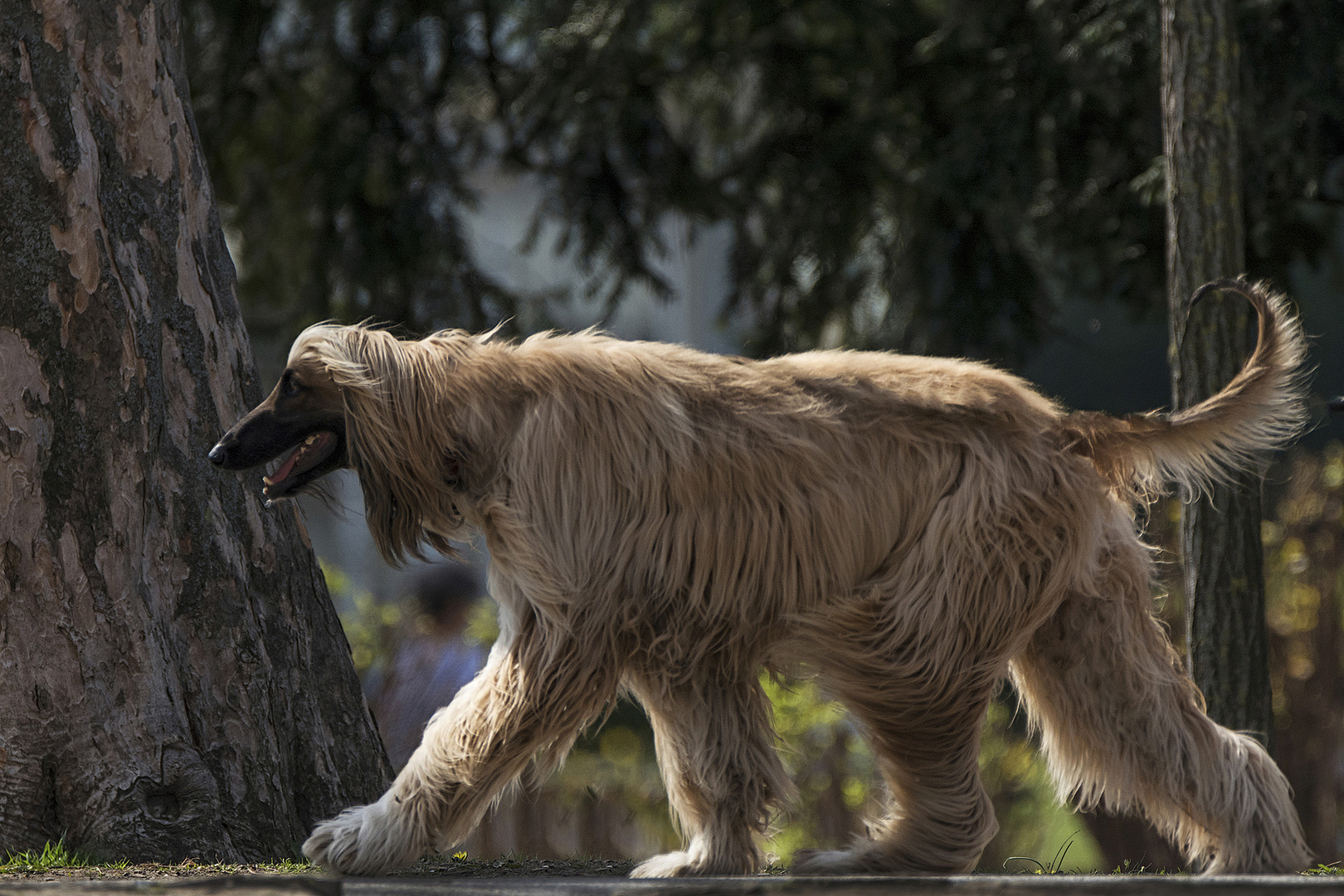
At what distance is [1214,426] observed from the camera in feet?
12.5

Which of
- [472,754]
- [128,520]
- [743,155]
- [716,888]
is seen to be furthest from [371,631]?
[716,888]

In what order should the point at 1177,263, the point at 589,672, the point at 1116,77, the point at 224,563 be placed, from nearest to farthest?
the point at 589,672
the point at 224,563
the point at 1177,263
the point at 1116,77

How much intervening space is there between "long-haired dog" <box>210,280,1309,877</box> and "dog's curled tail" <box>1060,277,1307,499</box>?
1 centimetres

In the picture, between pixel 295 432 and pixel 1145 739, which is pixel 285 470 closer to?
pixel 295 432

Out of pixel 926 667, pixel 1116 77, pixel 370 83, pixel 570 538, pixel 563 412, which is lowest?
pixel 926 667

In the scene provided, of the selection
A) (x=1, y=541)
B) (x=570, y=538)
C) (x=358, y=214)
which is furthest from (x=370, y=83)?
(x=570, y=538)

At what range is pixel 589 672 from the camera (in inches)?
137

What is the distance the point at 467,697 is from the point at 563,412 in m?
0.77

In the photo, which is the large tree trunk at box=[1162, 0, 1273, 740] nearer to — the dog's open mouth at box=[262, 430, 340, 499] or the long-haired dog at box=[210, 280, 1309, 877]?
the long-haired dog at box=[210, 280, 1309, 877]

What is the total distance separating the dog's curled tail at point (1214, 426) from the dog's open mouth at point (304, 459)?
1.98 meters

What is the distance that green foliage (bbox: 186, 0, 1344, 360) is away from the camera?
668cm

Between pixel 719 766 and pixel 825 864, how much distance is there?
0.42 m

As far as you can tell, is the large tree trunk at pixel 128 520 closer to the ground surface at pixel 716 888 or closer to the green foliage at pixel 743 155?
the ground surface at pixel 716 888

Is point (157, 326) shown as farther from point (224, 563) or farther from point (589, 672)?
point (589, 672)
